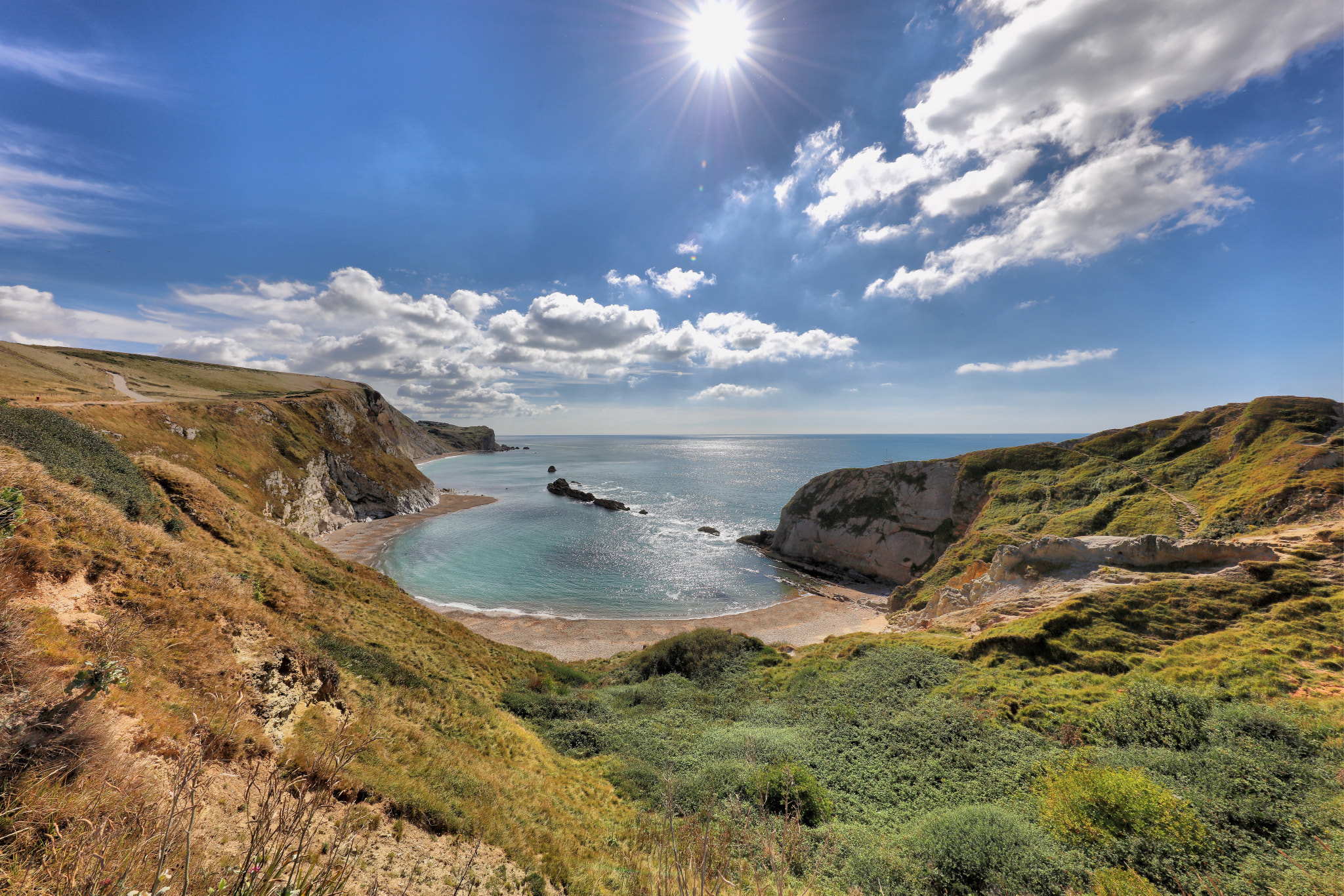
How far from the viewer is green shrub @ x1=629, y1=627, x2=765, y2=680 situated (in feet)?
66.8

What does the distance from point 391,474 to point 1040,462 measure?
290 ft

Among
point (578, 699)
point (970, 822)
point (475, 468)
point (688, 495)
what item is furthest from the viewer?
point (475, 468)

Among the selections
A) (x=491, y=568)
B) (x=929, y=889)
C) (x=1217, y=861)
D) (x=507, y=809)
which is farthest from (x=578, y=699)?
(x=491, y=568)

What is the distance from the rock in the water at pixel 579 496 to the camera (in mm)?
75500

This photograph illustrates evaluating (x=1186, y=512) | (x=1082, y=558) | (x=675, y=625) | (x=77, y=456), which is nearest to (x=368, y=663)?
(x=77, y=456)

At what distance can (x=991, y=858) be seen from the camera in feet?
23.8

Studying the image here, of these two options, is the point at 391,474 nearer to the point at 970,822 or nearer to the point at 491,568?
the point at 491,568

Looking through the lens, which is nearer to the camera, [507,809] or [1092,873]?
[1092,873]

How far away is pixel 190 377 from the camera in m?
79.6

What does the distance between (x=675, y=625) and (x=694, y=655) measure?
1298 centimetres

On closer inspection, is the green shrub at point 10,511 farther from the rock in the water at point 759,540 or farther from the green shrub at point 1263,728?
the rock in the water at point 759,540

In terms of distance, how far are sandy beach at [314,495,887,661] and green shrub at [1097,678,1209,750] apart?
62.8ft

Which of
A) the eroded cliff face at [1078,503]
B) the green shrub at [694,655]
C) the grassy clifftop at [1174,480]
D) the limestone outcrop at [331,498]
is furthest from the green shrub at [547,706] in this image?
the limestone outcrop at [331,498]

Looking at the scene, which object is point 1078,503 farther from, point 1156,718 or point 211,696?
point 211,696
